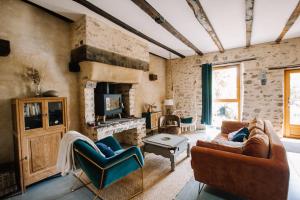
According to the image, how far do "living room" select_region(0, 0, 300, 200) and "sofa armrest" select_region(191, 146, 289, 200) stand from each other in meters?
0.01

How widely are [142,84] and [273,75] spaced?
4052mm

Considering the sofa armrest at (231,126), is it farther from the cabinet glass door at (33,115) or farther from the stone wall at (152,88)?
the cabinet glass door at (33,115)

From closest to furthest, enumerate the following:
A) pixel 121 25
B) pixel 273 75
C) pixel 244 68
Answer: pixel 121 25 → pixel 273 75 → pixel 244 68

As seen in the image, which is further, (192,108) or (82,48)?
(192,108)

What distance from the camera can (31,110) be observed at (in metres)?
2.44

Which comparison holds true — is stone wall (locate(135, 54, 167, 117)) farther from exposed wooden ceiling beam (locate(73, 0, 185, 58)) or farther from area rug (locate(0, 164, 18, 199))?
area rug (locate(0, 164, 18, 199))

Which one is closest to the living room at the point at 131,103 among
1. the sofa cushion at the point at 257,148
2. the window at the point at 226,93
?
the sofa cushion at the point at 257,148

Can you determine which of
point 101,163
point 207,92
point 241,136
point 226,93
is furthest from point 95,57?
point 226,93

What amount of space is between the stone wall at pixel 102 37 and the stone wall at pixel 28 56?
359 mm

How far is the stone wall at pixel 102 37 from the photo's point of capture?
3.04 metres

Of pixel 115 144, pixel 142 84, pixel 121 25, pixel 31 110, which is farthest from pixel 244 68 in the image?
pixel 31 110

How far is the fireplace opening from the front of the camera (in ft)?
12.1

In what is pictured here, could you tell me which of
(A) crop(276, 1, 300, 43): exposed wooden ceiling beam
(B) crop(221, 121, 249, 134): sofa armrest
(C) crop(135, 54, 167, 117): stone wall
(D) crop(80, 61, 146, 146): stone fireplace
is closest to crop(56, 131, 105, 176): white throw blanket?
(D) crop(80, 61, 146, 146): stone fireplace

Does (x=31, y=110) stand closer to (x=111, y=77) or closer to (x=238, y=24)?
(x=111, y=77)
